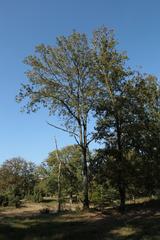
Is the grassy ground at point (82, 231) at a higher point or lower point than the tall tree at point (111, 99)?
lower

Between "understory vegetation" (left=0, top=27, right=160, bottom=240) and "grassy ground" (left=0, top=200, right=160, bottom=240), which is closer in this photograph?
"grassy ground" (left=0, top=200, right=160, bottom=240)

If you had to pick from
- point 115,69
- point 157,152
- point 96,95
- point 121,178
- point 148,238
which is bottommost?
point 148,238

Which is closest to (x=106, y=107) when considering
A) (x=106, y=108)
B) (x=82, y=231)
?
(x=106, y=108)

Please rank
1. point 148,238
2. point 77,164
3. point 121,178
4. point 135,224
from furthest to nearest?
point 77,164 < point 121,178 < point 135,224 < point 148,238

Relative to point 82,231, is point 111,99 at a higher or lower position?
higher

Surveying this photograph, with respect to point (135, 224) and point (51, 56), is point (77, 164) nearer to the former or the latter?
point (51, 56)

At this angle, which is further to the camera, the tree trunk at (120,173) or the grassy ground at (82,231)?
the tree trunk at (120,173)

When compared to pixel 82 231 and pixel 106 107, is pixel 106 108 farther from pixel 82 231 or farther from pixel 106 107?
pixel 82 231

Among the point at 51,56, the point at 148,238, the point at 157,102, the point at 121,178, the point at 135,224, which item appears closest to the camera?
the point at 148,238

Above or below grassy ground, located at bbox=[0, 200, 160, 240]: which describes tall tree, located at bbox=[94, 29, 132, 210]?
above

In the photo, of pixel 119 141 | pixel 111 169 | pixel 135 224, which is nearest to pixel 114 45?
pixel 119 141

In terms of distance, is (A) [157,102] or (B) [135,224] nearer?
(B) [135,224]

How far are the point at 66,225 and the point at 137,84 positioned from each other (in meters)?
15.2

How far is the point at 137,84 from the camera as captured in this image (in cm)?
3064
